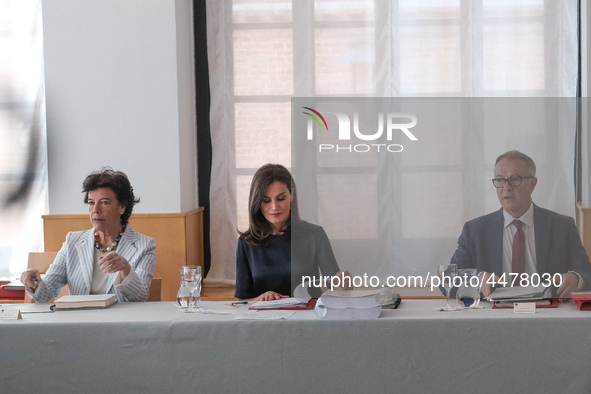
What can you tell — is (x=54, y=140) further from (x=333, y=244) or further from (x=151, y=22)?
(x=333, y=244)

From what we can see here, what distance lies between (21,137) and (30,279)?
2.77m

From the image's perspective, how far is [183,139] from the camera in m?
4.81

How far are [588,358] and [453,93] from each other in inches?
137

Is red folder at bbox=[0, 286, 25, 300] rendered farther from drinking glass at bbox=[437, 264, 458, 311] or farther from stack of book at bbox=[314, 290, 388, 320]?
drinking glass at bbox=[437, 264, 458, 311]

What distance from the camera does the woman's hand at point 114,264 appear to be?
241cm

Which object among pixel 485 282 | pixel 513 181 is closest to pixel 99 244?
pixel 485 282

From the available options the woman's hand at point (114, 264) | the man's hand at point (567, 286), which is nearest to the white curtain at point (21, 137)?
the woman's hand at point (114, 264)

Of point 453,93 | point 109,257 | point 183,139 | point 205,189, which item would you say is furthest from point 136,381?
point 453,93

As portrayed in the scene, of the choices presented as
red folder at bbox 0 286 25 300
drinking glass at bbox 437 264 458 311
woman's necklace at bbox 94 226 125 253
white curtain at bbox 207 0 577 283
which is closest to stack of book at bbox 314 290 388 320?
drinking glass at bbox 437 264 458 311

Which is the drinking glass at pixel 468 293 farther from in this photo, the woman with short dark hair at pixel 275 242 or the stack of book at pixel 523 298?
the woman with short dark hair at pixel 275 242

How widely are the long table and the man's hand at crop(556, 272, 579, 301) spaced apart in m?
0.17

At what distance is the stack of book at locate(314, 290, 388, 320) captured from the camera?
200 cm

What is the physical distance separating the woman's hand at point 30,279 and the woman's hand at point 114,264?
1.06ft

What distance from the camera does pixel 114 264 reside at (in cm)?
245
